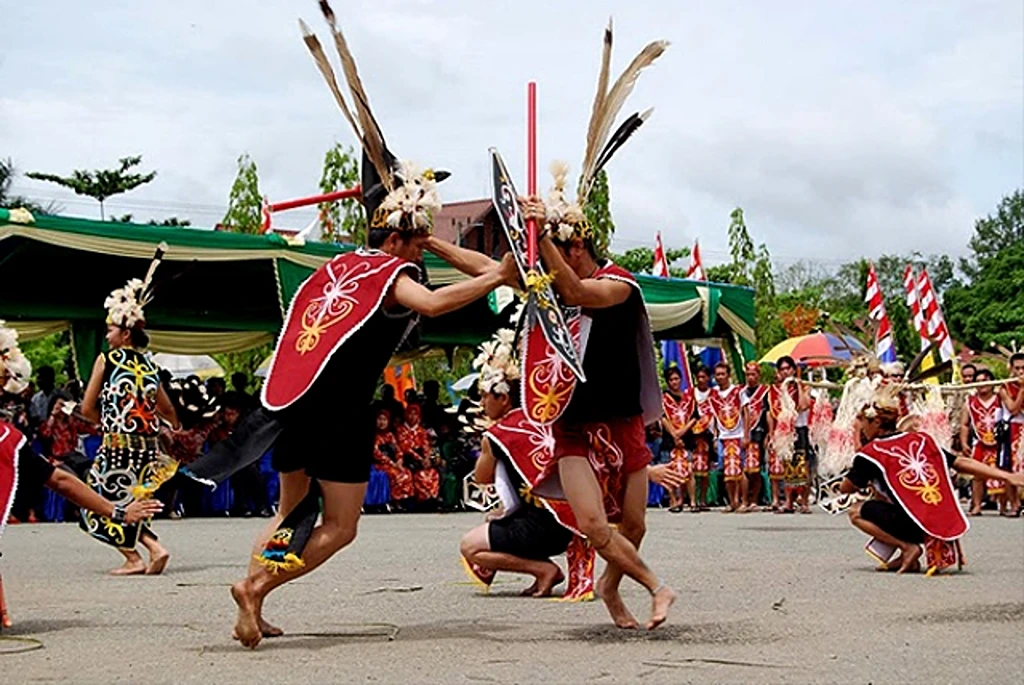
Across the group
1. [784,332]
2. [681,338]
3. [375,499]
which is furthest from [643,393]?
[784,332]

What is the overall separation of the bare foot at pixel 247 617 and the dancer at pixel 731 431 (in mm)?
13032

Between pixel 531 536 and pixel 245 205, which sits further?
pixel 245 205

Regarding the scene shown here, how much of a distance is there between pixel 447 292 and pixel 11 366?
7.49ft

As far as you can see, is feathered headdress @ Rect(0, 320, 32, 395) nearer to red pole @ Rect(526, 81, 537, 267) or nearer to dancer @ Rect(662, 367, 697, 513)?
red pole @ Rect(526, 81, 537, 267)

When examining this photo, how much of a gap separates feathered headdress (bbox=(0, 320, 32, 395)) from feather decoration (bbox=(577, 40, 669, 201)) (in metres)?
2.61

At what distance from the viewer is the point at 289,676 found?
17.6 ft

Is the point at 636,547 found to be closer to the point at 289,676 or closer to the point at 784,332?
the point at 289,676

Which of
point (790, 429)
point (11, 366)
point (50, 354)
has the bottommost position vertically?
point (790, 429)

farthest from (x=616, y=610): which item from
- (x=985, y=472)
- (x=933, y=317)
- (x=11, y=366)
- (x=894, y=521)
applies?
(x=933, y=317)

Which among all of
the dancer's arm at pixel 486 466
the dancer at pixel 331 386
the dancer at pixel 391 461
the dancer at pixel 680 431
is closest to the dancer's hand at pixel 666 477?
the dancer's arm at pixel 486 466

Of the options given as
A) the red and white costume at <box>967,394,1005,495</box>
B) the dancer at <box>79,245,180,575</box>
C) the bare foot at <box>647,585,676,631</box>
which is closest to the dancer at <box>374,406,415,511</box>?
the red and white costume at <box>967,394,1005,495</box>

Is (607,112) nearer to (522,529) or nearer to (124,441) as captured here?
(522,529)

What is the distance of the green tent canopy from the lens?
1486 cm

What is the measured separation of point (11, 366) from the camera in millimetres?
6812
